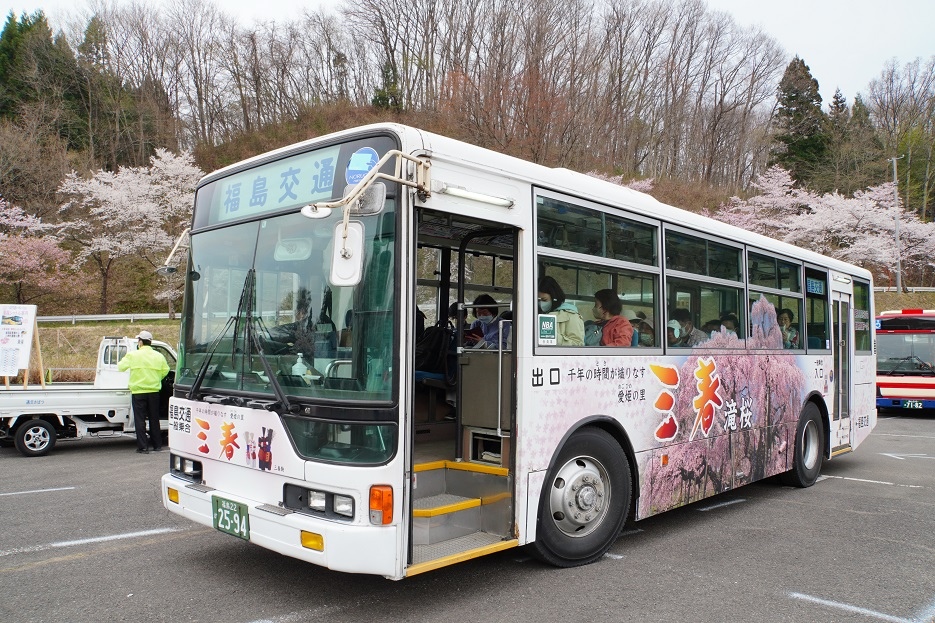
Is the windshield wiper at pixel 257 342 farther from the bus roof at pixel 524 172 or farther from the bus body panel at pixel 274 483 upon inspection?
the bus roof at pixel 524 172

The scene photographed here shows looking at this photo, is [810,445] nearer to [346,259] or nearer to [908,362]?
[346,259]

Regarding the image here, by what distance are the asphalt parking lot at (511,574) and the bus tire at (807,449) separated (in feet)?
2.38

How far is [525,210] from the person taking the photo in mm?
4672

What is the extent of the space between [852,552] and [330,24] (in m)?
49.8

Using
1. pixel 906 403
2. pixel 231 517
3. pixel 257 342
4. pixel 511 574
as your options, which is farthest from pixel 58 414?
pixel 906 403

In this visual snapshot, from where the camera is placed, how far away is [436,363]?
5.95 meters

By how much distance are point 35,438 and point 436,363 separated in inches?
315

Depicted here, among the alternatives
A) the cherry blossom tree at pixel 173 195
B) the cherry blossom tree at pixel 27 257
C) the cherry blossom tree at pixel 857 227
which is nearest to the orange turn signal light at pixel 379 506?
the cherry blossom tree at pixel 27 257

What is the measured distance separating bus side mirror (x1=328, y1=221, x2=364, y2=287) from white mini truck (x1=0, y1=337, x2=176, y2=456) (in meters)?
8.91

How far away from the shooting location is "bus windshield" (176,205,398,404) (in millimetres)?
3842

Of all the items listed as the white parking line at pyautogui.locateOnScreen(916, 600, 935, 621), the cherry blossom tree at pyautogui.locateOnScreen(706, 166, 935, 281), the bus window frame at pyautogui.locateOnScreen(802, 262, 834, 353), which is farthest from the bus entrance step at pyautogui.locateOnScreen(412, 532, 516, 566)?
the cherry blossom tree at pyautogui.locateOnScreen(706, 166, 935, 281)

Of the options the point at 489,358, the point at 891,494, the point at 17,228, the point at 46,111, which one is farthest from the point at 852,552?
the point at 46,111

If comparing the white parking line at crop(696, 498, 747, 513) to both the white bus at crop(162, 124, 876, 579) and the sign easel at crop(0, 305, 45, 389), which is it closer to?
the white bus at crop(162, 124, 876, 579)

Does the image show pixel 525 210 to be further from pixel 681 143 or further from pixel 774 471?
pixel 681 143
